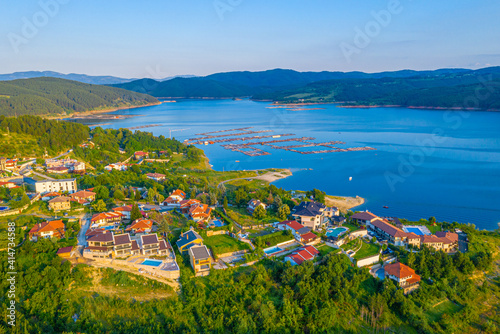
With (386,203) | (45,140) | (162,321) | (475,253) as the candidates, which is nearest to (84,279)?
(162,321)

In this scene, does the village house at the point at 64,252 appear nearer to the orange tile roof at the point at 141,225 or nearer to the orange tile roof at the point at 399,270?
the orange tile roof at the point at 141,225

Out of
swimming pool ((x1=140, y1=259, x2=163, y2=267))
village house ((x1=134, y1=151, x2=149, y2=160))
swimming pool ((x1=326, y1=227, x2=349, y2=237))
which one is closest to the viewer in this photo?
swimming pool ((x1=140, y1=259, x2=163, y2=267))

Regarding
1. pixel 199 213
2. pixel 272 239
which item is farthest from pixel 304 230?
pixel 199 213

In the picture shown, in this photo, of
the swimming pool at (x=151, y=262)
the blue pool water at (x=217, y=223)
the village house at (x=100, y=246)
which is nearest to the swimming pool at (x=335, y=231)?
the blue pool water at (x=217, y=223)

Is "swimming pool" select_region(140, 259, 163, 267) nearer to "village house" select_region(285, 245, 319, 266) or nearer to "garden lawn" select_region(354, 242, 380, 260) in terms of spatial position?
"village house" select_region(285, 245, 319, 266)

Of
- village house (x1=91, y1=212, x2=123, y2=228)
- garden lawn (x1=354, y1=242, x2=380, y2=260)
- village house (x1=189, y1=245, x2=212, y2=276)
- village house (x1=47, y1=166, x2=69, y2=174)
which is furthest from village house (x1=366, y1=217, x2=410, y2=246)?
village house (x1=47, y1=166, x2=69, y2=174)

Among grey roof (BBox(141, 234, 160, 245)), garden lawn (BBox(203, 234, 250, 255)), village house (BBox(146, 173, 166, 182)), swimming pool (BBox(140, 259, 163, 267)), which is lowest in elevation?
village house (BBox(146, 173, 166, 182))
